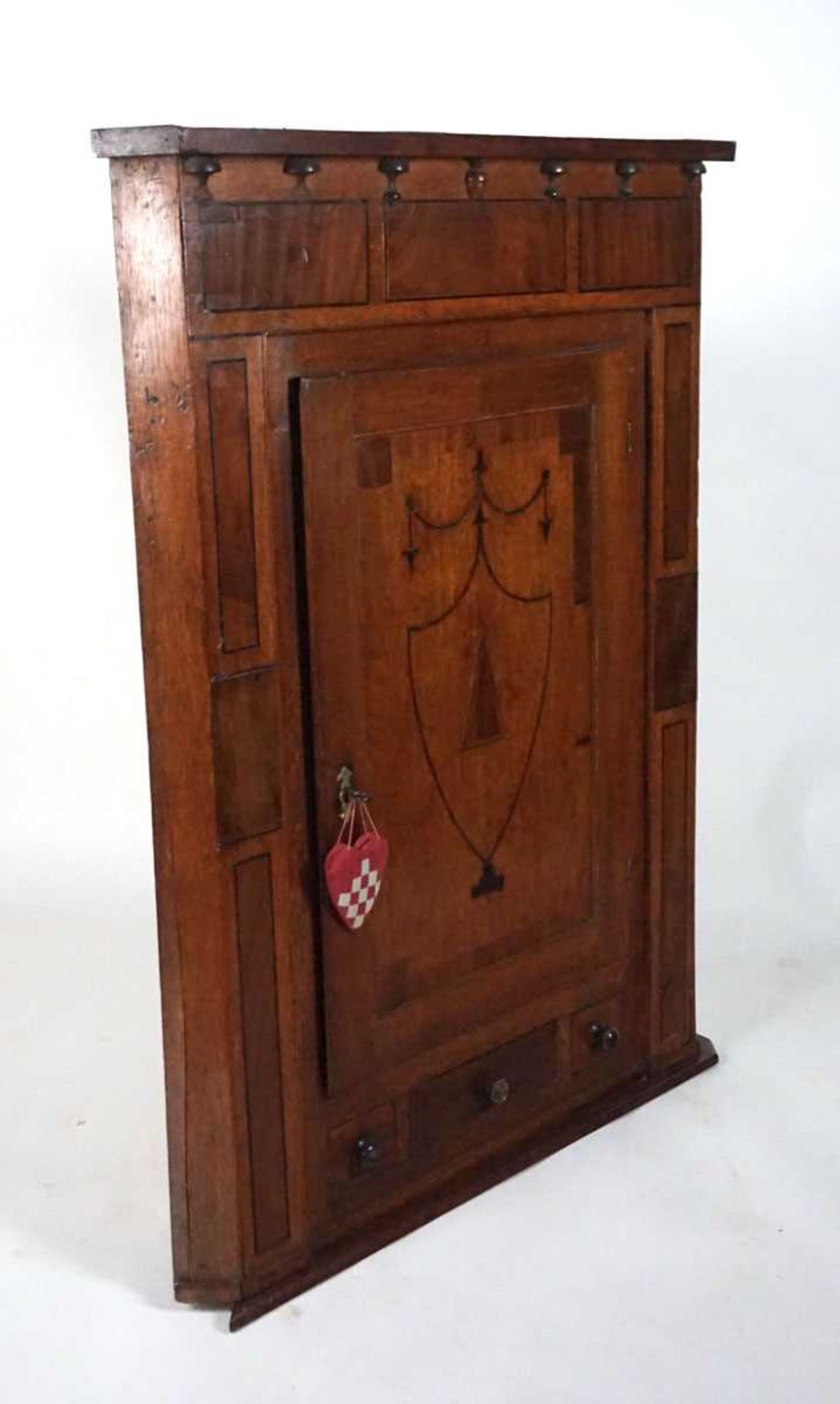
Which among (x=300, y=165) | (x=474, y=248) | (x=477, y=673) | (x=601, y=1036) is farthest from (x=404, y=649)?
(x=601, y=1036)

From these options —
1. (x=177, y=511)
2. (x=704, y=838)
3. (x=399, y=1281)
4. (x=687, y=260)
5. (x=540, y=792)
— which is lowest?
(x=399, y=1281)

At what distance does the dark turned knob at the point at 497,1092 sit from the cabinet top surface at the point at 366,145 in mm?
1475

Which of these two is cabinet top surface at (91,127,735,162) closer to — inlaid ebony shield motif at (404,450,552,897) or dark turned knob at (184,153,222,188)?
dark turned knob at (184,153,222,188)

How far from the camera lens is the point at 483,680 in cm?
327

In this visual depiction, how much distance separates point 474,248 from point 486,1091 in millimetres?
1356

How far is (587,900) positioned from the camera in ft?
11.7

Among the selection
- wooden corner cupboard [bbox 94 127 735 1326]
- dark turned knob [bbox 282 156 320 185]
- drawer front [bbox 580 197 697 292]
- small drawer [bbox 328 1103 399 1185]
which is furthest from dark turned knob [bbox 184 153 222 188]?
small drawer [bbox 328 1103 399 1185]

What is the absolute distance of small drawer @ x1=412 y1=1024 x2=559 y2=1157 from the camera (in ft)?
11.0

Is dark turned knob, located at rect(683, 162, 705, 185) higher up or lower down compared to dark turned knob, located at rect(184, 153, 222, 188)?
higher up

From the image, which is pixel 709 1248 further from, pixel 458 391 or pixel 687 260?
pixel 687 260

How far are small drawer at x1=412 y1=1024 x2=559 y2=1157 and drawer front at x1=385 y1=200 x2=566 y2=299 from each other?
1244mm

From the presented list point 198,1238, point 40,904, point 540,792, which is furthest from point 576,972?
point 40,904

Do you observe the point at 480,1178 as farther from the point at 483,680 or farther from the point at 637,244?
the point at 637,244

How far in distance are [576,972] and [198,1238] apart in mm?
853
